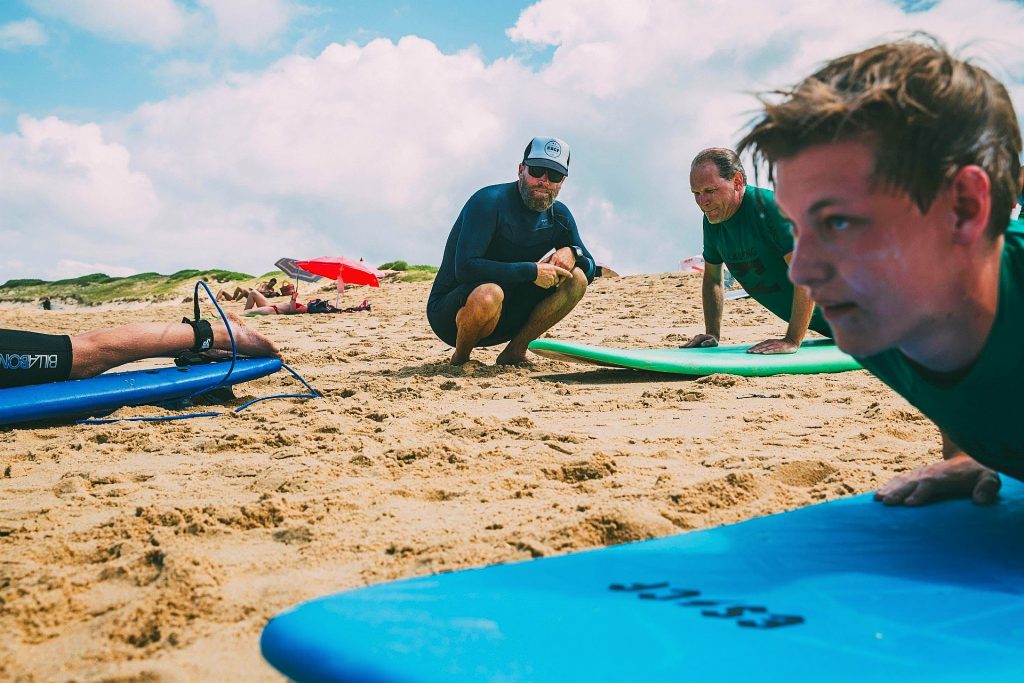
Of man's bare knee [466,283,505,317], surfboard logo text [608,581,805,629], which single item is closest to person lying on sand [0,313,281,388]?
man's bare knee [466,283,505,317]

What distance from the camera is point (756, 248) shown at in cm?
429

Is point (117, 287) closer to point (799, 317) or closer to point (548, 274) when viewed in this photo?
point (548, 274)

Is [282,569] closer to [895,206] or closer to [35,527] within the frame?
[35,527]

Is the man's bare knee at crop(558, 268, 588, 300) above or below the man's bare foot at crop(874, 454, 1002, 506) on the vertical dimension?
above

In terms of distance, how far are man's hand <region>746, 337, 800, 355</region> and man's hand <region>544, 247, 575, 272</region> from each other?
1.02 metres

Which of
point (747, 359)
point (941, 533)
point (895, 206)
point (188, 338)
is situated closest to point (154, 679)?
point (895, 206)

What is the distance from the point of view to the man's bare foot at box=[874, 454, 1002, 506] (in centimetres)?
175

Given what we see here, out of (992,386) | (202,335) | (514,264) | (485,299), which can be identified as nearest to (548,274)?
(514,264)

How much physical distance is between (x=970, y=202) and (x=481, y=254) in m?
3.23

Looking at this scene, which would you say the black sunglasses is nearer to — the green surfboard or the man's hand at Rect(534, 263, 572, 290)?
the man's hand at Rect(534, 263, 572, 290)

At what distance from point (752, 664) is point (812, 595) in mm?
293

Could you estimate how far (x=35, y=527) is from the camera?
1879mm

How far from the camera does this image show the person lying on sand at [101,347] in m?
3.32

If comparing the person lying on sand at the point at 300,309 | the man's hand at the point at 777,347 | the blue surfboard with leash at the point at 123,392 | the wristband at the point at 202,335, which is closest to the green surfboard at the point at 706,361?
the man's hand at the point at 777,347
